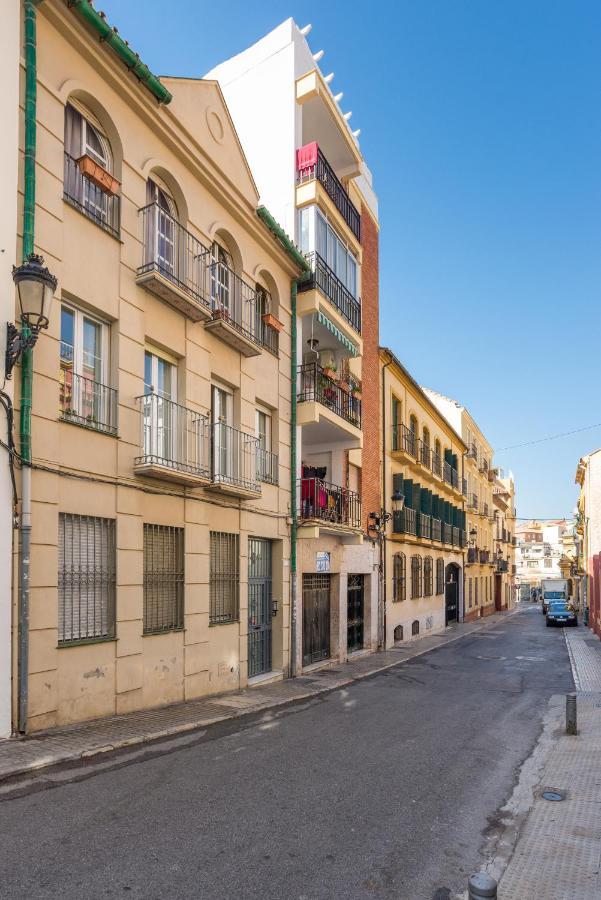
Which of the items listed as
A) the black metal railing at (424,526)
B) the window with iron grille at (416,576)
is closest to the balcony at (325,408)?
the black metal railing at (424,526)

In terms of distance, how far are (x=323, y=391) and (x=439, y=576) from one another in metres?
16.9

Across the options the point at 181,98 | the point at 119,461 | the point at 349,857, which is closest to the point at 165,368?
the point at 119,461

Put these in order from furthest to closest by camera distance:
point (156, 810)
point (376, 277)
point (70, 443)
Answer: point (376, 277) → point (70, 443) → point (156, 810)

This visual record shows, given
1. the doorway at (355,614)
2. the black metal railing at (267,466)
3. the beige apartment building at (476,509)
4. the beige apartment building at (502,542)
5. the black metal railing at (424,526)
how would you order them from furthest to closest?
the beige apartment building at (502,542) < the beige apartment building at (476,509) < the black metal railing at (424,526) < the doorway at (355,614) < the black metal railing at (267,466)

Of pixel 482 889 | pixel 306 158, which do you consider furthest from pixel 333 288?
pixel 482 889

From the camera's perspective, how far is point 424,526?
2652 cm

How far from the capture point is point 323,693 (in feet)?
42.0

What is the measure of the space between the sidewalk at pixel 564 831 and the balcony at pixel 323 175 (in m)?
12.9

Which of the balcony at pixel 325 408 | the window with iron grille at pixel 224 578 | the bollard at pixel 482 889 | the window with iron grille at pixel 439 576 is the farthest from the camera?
the window with iron grille at pixel 439 576

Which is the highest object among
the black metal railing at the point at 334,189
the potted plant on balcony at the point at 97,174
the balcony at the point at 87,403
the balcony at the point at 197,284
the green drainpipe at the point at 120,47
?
the black metal railing at the point at 334,189

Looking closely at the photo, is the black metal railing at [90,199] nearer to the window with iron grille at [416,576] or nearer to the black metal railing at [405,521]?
the black metal railing at [405,521]

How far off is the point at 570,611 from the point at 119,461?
32922 millimetres

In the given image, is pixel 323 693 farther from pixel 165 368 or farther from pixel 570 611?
pixel 570 611

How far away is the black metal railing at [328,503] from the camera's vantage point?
15.6 m
